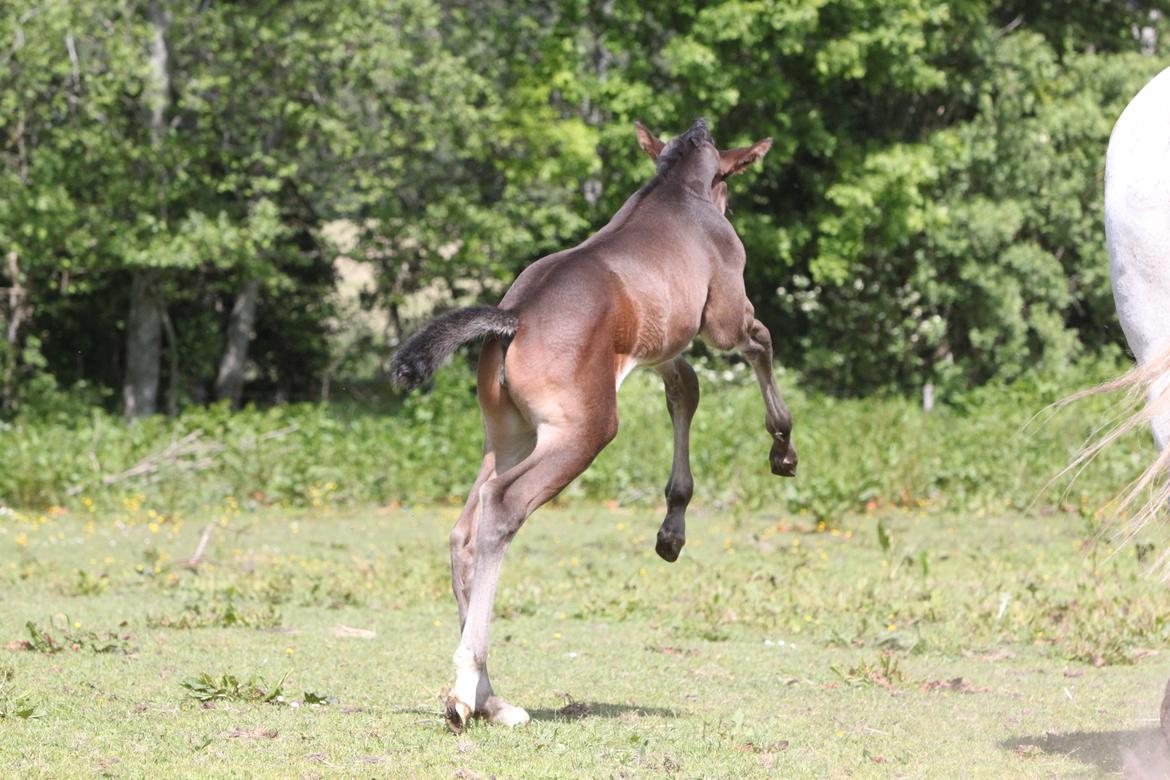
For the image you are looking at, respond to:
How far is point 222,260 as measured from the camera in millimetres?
21000

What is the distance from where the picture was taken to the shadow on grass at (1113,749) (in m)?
5.24

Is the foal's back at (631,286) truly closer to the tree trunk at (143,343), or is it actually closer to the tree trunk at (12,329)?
the tree trunk at (143,343)

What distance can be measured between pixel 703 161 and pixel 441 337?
1.71 meters

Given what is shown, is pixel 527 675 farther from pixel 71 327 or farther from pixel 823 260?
pixel 71 327

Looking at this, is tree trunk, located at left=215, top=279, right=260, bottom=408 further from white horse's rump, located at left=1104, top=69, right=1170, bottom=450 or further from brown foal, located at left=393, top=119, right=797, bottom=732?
white horse's rump, located at left=1104, top=69, right=1170, bottom=450

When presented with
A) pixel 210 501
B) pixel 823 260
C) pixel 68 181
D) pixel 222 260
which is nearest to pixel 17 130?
pixel 68 181

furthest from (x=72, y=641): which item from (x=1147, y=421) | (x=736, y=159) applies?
(x=1147, y=421)

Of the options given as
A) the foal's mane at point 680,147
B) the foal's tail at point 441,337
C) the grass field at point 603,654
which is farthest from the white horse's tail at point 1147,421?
the foal's mane at point 680,147

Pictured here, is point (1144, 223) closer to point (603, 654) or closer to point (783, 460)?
point (783, 460)

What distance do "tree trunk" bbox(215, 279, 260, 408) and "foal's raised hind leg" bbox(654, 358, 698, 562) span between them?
62.8 feet

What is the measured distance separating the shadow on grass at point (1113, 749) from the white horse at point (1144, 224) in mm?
1037

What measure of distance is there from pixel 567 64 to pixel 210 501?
1033 cm

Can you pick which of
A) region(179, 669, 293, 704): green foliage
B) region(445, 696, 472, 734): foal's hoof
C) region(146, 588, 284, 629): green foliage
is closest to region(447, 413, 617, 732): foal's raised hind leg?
region(445, 696, 472, 734): foal's hoof

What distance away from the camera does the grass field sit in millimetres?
5395
